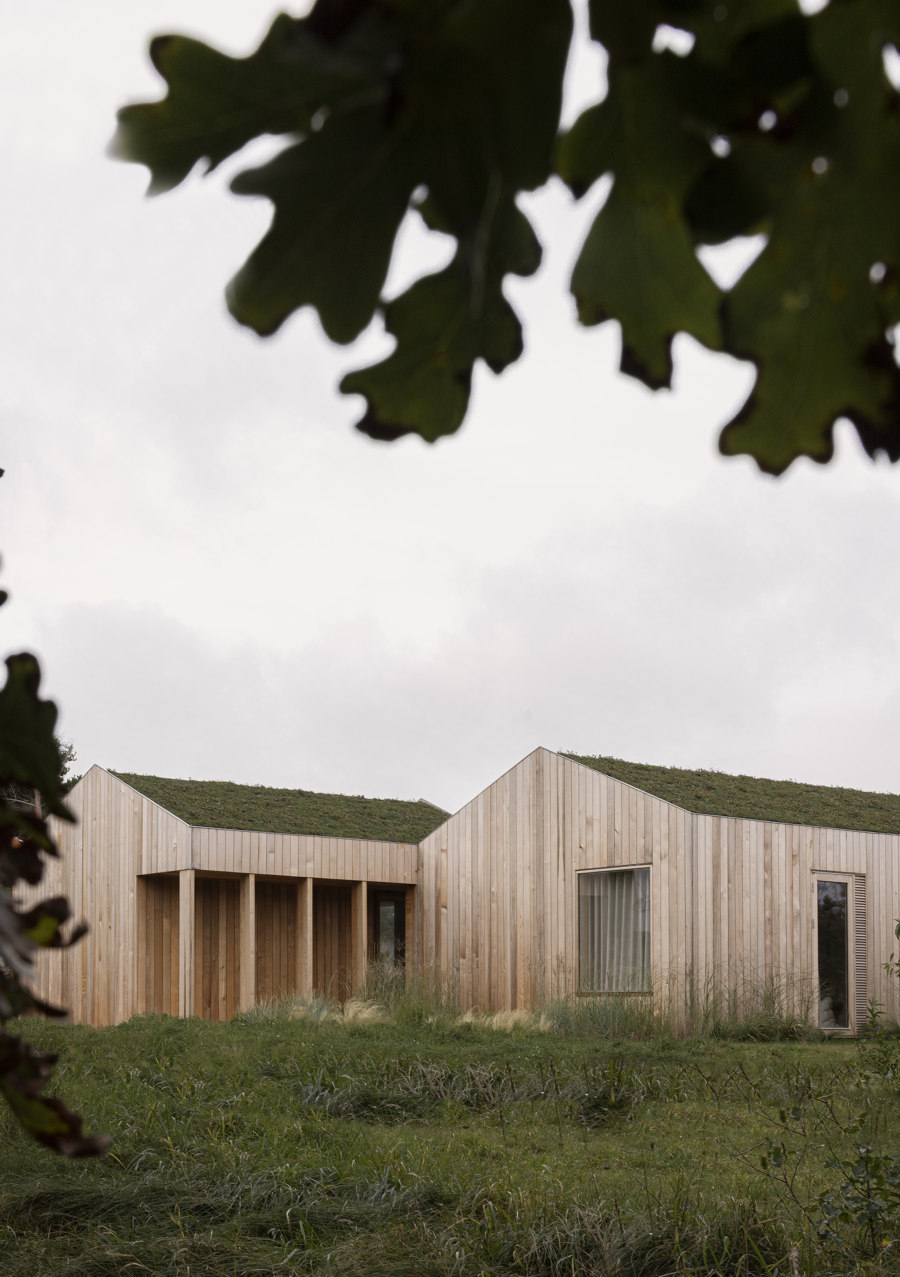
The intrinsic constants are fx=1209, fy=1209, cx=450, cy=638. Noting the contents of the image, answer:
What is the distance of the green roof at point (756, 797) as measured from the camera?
12367 millimetres

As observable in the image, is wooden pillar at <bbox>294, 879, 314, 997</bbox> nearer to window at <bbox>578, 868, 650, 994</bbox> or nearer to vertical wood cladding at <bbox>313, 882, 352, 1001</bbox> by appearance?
vertical wood cladding at <bbox>313, 882, 352, 1001</bbox>

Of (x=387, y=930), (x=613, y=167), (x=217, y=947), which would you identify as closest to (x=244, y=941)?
(x=217, y=947)

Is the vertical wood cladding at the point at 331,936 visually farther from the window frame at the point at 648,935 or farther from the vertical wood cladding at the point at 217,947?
the window frame at the point at 648,935

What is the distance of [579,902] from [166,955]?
502 cm

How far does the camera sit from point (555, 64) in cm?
51

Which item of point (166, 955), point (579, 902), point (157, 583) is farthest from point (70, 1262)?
point (166, 955)

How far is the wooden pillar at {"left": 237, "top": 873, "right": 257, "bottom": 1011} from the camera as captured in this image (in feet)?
42.6

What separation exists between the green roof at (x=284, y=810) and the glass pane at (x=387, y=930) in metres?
1.11

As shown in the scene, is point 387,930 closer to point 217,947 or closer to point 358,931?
point 358,931

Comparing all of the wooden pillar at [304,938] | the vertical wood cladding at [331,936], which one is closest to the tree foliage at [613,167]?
the wooden pillar at [304,938]

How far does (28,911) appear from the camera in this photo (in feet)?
2.15

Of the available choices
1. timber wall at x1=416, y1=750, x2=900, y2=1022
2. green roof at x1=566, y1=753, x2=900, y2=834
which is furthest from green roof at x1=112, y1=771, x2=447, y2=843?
green roof at x1=566, y1=753, x2=900, y2=834

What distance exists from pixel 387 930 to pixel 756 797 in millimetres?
5190

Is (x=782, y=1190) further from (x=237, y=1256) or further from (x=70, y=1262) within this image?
(x=70, y=1262)
